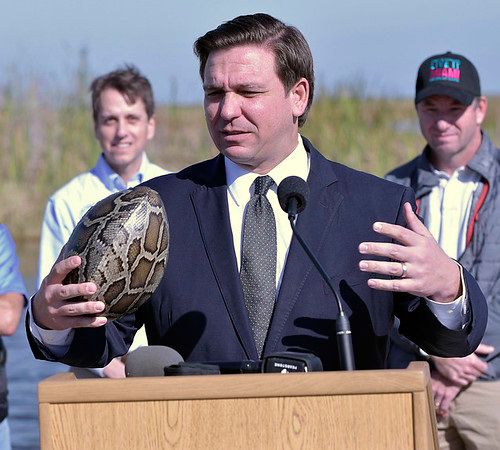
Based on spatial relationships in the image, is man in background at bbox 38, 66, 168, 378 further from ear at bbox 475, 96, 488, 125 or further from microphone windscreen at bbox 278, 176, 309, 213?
microphone windscreen at bbox 278, 176, 309, 213

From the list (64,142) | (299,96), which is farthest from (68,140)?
(299,96)

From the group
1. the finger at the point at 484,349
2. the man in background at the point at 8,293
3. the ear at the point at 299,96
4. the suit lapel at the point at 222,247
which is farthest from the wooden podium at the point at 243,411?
the finger at the point at 484,349

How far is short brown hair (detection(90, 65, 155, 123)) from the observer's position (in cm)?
754

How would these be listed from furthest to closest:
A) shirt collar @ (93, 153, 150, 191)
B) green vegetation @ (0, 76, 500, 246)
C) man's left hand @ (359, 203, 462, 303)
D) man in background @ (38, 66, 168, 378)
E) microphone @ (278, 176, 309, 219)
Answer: green vegetation @ (0, 76, 500, 246), shirt collar @ (93, 153, 150, 191), man in background @ (38, 66, 168, 378), microphone @ (278, 176, 309, 219), man's left hand @ (359, 203, 462, 303)

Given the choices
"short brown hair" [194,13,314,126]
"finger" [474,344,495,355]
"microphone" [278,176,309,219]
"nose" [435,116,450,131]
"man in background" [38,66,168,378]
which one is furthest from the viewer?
"man in background" [38,66,168,378]

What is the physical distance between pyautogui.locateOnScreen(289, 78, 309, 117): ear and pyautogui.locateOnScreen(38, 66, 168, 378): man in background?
2.59 metres

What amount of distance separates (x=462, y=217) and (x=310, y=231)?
246cm

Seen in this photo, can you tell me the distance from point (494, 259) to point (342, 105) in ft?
39.6

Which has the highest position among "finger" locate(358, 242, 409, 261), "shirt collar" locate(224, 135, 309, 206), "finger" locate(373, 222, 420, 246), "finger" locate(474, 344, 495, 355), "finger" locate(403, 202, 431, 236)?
"shirt collar" locate(224, 135, 309, 206)

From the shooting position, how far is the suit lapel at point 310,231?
167 inches

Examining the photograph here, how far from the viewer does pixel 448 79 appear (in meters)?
6.96

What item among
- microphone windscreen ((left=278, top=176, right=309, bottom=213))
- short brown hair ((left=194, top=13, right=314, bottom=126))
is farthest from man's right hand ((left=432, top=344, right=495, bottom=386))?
microphone windscreen ((left=278, top=176, right=309, bottom=213))

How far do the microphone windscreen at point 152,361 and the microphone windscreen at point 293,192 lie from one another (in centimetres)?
58

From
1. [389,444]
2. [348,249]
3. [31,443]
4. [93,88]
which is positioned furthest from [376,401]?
[31,443]
